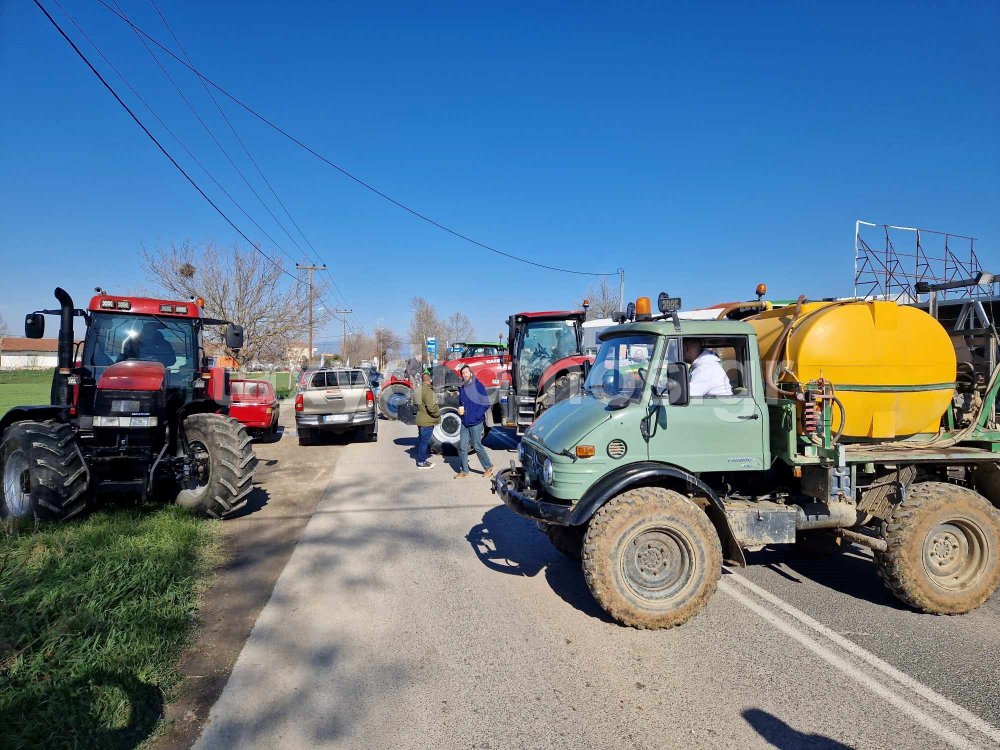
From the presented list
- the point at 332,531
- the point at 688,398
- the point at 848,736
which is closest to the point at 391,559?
the point at 332,531

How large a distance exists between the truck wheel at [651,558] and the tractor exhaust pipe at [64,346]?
20.8 ft

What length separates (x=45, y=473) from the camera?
5609 mm

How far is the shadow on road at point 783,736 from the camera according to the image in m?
2.93

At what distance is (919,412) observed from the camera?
4.68 metres

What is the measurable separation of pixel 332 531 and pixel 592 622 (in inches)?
145

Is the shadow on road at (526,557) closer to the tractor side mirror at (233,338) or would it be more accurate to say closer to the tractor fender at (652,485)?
the tractor fender at (652,485)

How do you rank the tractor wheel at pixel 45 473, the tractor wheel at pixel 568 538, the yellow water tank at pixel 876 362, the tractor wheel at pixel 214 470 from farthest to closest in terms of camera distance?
the tractor wheel at pixel 214 470 < the tractor wheel at pixel 45 473 < the tractor wheel at pixel 568 538 < the yellow water tank at pixel 876 362

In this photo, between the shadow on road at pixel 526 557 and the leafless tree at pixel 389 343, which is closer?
the shadow on road at pixel 526 557

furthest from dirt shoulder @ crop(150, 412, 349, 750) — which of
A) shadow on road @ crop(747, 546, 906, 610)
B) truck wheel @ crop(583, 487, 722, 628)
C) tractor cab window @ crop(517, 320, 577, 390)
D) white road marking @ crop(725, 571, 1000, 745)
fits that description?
tractor cab window @ crop(517, 320, 577, 390)

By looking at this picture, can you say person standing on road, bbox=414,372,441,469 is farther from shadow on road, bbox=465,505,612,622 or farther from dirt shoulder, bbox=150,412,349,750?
shadow on road, bbox=465,505,612,622

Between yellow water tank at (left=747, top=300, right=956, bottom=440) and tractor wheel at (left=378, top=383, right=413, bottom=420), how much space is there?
16.4 m

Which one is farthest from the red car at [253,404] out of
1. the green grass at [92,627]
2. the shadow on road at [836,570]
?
the shadow on road at [836,570]

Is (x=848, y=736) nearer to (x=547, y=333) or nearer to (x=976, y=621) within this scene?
(x=976, y=621)

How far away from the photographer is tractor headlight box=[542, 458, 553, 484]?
449 centimetres
